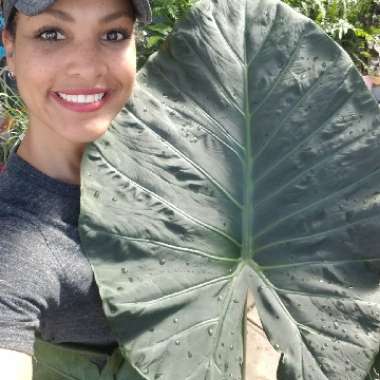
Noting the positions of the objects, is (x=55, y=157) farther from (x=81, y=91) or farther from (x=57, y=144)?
(x=81, y=91)

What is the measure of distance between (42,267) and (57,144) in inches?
11.5

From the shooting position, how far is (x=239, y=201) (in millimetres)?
1182

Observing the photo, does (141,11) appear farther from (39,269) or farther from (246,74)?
(39,269)

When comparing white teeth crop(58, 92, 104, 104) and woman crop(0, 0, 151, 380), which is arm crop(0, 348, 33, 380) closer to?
woman crop(0, 0, 151, 380)

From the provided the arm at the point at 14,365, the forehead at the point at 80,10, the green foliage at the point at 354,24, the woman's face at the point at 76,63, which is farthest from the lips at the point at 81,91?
the green foliage at the point at 354,24

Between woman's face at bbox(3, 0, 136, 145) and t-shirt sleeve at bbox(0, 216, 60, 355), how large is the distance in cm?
21

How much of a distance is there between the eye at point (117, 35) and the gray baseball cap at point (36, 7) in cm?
5

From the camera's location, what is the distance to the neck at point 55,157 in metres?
1.16

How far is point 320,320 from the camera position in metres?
1.07

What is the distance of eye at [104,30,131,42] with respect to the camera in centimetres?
109

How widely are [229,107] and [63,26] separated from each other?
34cm

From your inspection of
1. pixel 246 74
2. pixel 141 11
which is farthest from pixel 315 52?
pixel 141 11

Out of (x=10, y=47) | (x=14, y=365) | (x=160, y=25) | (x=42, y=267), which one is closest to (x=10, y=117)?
(x=160, y=25)

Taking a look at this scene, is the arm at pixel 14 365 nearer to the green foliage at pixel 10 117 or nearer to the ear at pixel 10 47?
the ear at pixel 10 47
